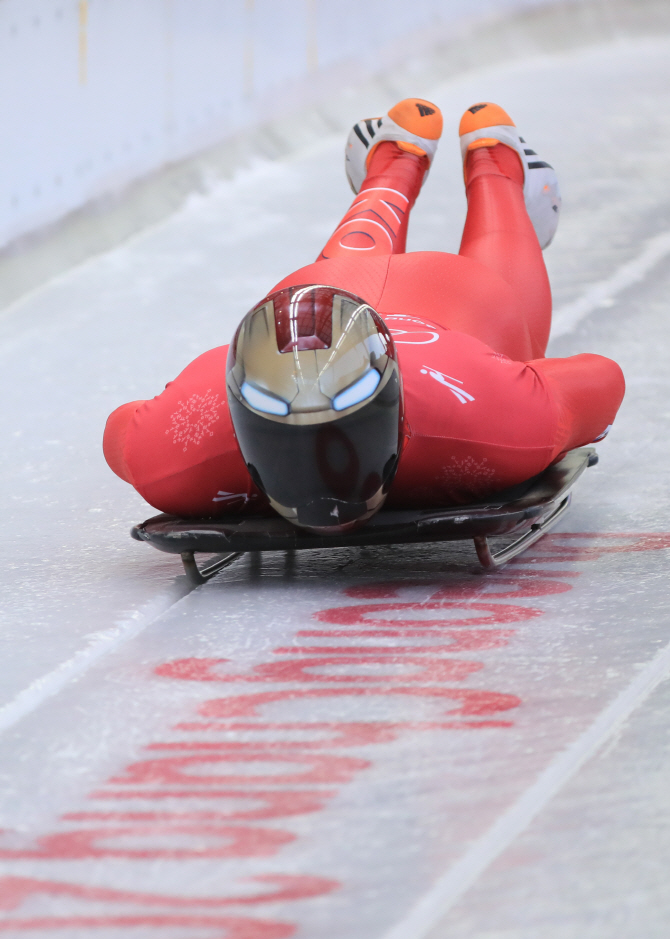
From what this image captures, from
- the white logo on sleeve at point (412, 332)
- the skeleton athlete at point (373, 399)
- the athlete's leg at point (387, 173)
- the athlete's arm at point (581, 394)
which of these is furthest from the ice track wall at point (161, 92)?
the athlete's arm at point (581, 394)

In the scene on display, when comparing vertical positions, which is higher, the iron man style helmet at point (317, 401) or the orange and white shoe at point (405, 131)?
the orange and white shoe at point (405, 131)

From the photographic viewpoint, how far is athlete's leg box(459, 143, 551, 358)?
8.26 feet

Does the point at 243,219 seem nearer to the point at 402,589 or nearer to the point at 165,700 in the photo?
the point at 402,589

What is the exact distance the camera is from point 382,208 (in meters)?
2.81

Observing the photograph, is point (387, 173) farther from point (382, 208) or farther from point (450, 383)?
point (450, 383)

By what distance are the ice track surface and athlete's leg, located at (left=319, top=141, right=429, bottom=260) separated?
614 mm

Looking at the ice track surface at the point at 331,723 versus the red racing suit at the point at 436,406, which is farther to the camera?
the red racing suit at the point at 436,406

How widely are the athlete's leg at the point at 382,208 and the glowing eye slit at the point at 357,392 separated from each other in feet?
2.71

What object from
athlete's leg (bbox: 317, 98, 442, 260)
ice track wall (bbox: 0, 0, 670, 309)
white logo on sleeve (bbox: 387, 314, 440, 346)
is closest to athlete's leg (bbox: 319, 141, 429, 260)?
athlete's leg (bbox: 317, 98, 442, 260)

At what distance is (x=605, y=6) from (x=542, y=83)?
174 centimetres

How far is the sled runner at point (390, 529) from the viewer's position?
1.96 meters

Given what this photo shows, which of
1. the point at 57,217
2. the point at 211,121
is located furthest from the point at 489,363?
the point at 211,121

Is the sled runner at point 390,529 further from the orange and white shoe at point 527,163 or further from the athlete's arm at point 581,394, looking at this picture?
the orange and white shoe at point 527,163

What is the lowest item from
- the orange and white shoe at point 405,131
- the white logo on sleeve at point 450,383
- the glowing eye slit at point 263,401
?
the white logo on sleeve at point 450,383
